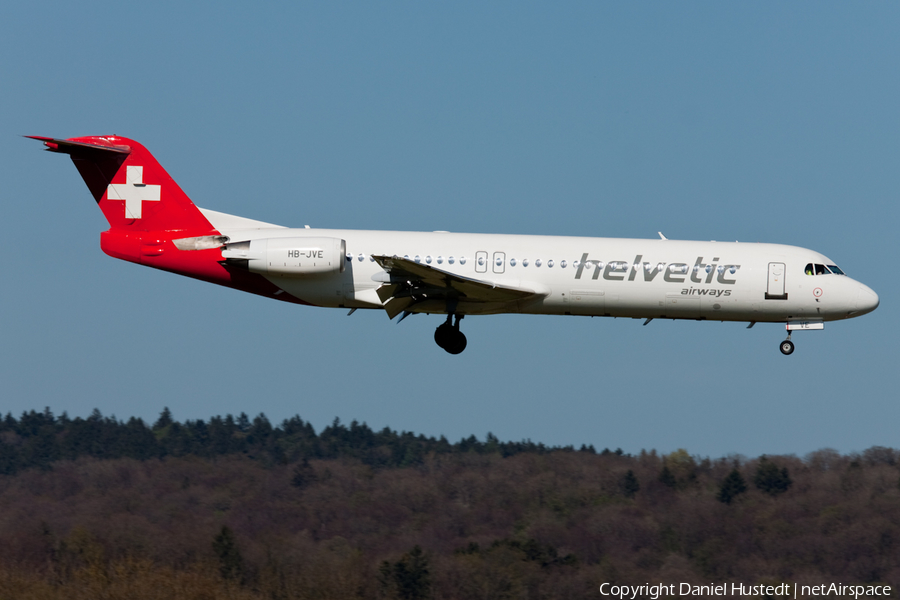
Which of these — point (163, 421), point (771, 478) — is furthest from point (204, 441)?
point (771, 478)

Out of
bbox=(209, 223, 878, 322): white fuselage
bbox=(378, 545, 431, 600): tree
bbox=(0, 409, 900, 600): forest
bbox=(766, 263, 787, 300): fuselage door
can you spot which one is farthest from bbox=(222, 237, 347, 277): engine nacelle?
bbox=(378, 545, 431, 600): tree

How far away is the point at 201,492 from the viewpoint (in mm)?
76625

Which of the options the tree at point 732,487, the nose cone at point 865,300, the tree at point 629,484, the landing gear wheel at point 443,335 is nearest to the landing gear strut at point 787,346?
the nose cone at point 865,300

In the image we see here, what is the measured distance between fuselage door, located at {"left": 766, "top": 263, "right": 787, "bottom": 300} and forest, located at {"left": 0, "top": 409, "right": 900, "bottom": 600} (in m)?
27.1

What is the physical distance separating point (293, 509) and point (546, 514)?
1810 cm

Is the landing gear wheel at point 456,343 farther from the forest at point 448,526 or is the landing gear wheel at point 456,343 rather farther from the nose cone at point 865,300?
the forest at point 448,526

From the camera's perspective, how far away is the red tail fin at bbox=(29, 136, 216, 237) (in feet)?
104

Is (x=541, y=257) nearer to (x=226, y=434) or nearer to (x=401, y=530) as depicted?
(x=401, y=530)

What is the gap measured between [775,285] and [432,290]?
1008 cm

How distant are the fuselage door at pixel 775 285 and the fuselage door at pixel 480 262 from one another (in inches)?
327

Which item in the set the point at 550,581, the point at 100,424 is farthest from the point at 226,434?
the point at 550,581

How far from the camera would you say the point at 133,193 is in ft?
104

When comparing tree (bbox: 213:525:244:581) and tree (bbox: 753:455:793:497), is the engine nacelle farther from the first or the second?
tree (bbox: 753:455:793:497)

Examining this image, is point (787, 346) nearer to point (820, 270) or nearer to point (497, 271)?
point (820, 270)
